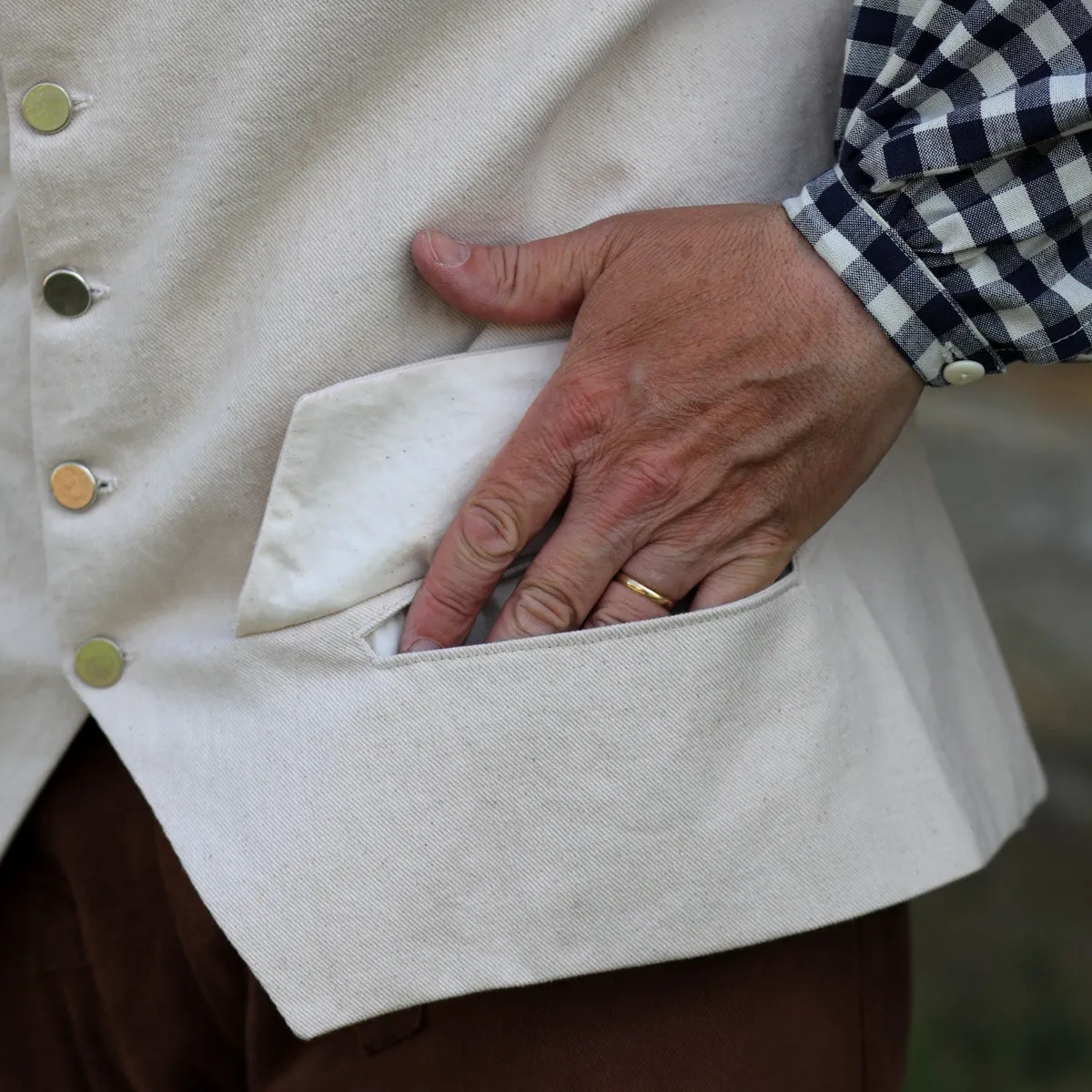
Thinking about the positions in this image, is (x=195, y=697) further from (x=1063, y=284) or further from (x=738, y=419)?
(x=1063, y=284)

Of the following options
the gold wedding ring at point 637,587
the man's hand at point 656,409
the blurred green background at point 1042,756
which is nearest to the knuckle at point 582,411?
the man's hand at point 656,409

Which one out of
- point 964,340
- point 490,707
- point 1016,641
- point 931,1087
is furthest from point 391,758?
point 1016,641

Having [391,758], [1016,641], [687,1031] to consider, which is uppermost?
[391,758]

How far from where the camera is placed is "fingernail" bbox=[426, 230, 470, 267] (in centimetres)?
85

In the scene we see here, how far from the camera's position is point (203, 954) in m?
0.95

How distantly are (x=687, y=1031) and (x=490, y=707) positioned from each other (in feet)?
1.01

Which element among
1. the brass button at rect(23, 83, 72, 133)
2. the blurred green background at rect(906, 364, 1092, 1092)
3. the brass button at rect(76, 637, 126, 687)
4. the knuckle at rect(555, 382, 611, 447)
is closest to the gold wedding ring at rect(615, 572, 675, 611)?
the knuckle at rect(555, 382, 611, 447)

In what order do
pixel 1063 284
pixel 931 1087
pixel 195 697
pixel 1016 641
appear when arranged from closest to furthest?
pixel 1063 284
pixel 195 697
pixel 931 1087
pixel 1016 641

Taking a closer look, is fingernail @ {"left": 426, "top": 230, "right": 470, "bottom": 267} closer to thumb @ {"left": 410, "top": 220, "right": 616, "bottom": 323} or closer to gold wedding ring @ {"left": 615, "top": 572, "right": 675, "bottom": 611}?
thumb @ {"left": 410, "top": 220, "right": 616, "bottom": 323}

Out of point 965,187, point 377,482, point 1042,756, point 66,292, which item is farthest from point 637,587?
point 1042,756

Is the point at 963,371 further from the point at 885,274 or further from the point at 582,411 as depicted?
the point at 582,411

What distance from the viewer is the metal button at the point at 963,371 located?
34.0 inches

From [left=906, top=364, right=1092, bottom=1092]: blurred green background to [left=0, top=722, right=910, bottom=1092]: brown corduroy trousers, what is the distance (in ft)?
4.64

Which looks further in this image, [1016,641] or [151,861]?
[1016,641]
